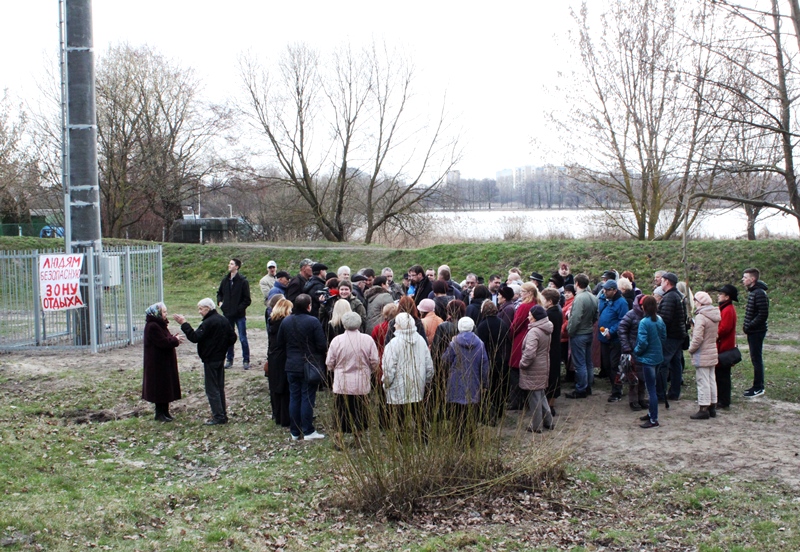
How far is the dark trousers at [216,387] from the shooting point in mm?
9000

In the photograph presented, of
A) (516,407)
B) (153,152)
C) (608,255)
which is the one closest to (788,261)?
(608,255)

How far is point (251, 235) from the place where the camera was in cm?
3662

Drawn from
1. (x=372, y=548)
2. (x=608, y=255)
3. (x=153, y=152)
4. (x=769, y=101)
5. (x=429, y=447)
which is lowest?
(x=372, y=548)

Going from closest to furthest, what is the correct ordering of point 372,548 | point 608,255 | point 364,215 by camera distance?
point 372,548
point 608,255
point 364,215

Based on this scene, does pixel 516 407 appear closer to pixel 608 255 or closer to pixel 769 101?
pixel 769 101

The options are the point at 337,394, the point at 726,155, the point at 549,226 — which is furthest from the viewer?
the point at 549,226

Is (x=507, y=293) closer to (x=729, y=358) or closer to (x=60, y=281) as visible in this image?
(x=729, y=358)

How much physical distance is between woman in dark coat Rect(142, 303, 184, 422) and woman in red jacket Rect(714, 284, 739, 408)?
714 centimetres

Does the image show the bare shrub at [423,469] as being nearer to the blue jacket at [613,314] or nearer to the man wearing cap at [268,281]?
the blue jacket at [613,314]

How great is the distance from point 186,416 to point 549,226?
68.3 ft

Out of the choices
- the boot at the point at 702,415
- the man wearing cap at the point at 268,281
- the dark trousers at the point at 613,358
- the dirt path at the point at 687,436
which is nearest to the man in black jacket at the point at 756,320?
the dirt path at the point at 687,436

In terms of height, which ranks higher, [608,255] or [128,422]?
[608,255]

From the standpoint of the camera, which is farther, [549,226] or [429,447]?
[549,226]

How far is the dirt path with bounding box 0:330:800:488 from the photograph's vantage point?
24.2ft
